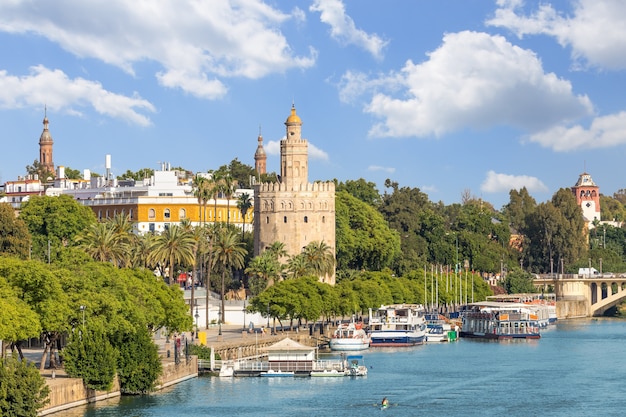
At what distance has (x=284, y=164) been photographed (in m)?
145

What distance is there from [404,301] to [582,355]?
32.5 m

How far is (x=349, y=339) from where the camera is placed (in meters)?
110

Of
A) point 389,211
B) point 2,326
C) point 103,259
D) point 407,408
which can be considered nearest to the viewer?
point 2,326

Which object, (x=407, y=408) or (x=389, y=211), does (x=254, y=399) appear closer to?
(x=407, y=408)

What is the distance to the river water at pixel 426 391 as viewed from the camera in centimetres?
7219

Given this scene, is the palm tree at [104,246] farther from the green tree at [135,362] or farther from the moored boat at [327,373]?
the green tree at [135,362]

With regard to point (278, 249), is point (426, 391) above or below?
below

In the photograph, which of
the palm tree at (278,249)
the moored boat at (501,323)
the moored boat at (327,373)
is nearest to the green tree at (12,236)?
the palm tree at (278,249)

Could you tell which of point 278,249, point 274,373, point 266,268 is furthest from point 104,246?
point 278,249

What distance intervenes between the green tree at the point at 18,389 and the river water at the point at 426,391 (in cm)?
682

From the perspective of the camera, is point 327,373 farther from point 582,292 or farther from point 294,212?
point 582,292

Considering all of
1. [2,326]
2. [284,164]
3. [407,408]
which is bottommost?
[407,408]

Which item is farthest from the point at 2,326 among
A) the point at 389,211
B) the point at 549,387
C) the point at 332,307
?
the point at 389,211

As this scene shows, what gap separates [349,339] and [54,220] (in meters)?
32.7
